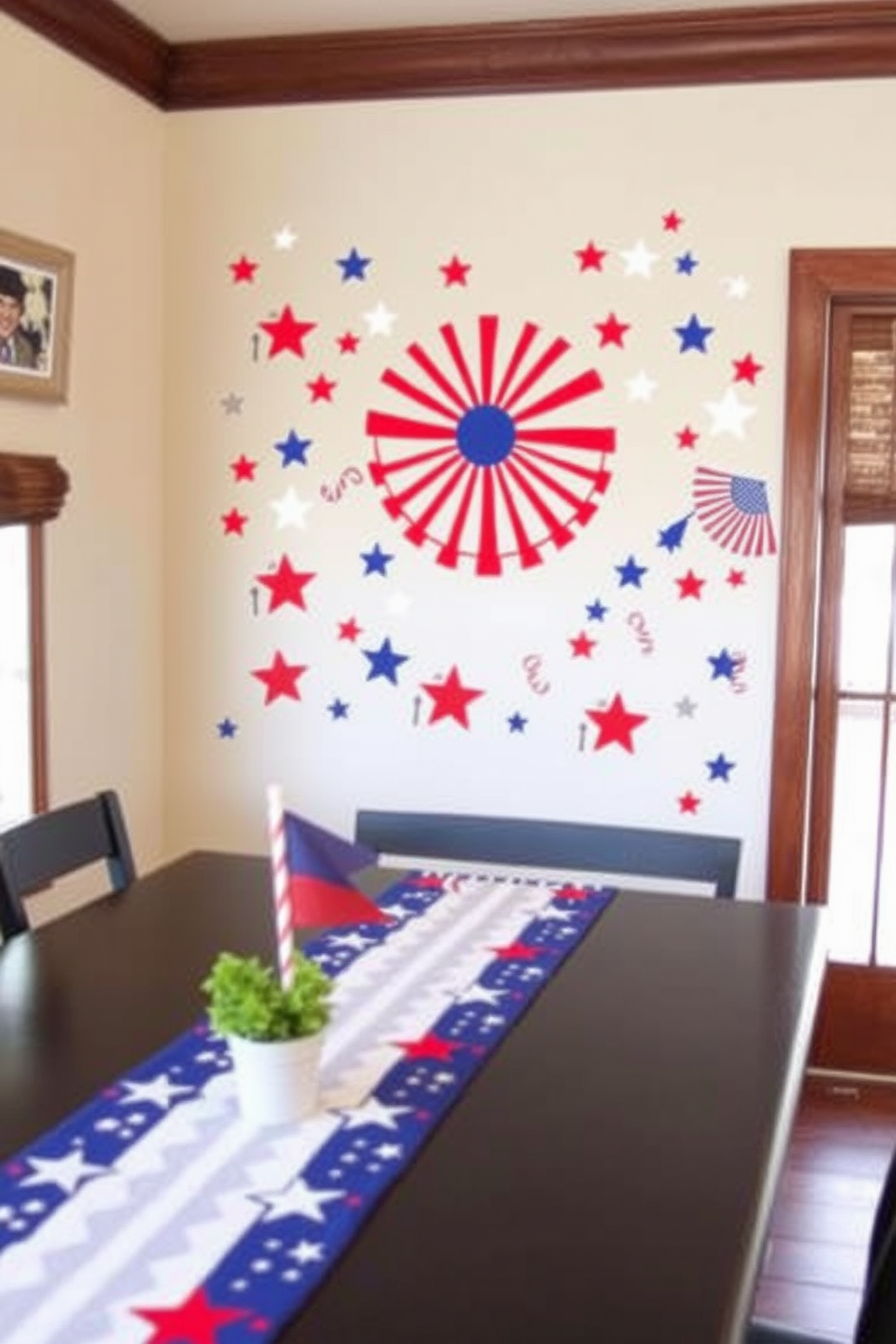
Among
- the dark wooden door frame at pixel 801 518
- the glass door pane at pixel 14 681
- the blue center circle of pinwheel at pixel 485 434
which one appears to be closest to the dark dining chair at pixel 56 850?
the glass door pane at pixel 14 681

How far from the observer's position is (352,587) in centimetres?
322

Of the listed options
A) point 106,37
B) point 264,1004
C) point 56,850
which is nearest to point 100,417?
point 106,37

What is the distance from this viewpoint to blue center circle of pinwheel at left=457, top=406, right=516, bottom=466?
3.10 metres

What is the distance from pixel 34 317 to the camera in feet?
8.89

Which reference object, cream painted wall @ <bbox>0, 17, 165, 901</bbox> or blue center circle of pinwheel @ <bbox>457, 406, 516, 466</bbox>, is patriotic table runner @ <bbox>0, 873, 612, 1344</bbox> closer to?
cream painted wall @ <bbox>0, 17, 165, 901</bbox>

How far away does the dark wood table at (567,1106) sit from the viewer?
0.99m

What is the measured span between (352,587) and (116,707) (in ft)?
2.02

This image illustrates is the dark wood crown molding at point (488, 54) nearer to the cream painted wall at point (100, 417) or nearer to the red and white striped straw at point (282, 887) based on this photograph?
the cream painted wall at point (100, 417)

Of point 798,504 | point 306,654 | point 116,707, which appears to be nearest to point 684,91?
point 798,504

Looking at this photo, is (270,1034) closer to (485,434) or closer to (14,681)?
(14,681)

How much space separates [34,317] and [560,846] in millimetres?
1482

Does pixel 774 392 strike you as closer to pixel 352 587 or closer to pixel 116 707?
pixel 352 587

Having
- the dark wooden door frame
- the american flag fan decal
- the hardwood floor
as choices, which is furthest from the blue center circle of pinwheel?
the hardwood floor

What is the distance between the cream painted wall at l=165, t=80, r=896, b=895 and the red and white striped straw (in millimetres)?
1872
